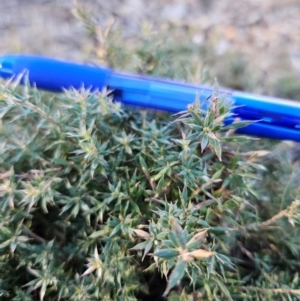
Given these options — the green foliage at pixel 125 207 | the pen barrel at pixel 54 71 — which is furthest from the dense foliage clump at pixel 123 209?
the pen barrel at pixel 54 71

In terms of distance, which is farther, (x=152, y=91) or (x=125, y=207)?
(x=152, y=91)

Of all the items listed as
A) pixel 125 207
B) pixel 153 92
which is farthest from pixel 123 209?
pixel 153 92

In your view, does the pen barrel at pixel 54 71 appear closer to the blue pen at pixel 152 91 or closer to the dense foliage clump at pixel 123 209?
the blue pen at pixel 152 91

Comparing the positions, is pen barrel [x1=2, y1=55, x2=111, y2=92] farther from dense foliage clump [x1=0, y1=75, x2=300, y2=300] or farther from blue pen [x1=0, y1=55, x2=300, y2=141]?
dense foliage clump [x1=0, y1=75, x2=300, y2=300]

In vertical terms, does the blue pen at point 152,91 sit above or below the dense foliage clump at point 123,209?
above

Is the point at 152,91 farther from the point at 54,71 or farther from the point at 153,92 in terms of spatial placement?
the point at 54,71

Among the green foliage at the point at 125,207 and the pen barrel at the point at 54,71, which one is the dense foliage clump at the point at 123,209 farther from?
the pen barrel at the point at 54,71

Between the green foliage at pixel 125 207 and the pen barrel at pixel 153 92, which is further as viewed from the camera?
the pen barrel at pixel 153 92

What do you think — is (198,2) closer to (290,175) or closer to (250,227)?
(290,175)

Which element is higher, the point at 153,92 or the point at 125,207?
the point at 153,92
